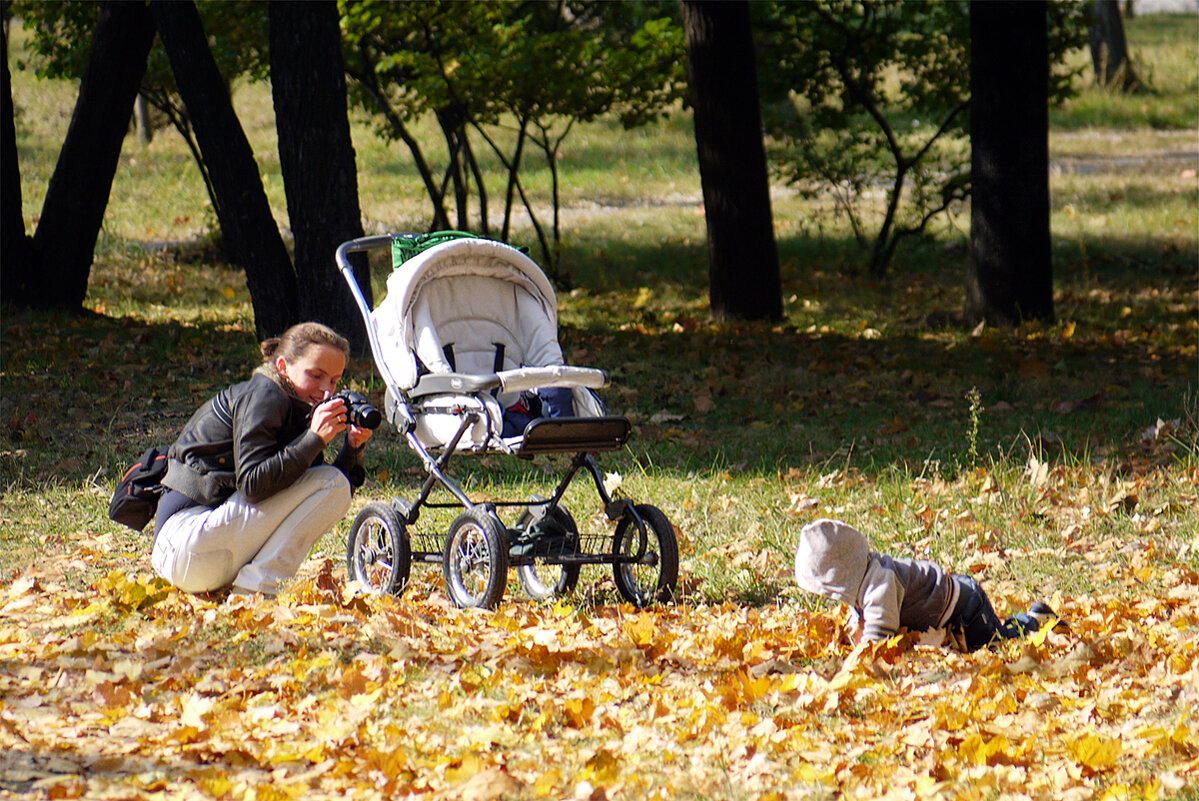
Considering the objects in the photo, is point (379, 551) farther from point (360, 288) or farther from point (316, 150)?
point (316, 150)

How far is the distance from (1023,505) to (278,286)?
7.21 m

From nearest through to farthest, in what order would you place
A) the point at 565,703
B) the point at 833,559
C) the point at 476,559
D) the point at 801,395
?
the point at 565,703 < the point at 833,559 < the point at 476,559 < the point at 801,395

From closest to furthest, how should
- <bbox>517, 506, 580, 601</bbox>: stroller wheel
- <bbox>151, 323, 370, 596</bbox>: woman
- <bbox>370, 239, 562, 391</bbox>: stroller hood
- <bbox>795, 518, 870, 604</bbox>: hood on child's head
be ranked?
1. <bbox>795, 518, 870, 604</bbox>: hood on child's head
2. <bbox>151, 323, 370, 596</bbox>: woman
3. <bbox>517, 506, 580, 601</bbox>: stroller wheel
4. <bbox>370, 239, 562, 391</bbox>: stroller hood

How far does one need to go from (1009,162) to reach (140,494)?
9943 mm

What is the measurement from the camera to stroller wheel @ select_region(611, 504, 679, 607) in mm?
5156

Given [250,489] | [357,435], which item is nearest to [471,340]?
[357,435]

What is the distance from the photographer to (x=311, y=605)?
201 inches

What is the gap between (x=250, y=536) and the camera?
516 cm

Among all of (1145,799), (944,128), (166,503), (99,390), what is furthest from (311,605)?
(944,128)

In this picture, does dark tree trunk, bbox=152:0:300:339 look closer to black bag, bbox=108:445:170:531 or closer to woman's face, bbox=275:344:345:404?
black bag, bbox=108:445:170:531

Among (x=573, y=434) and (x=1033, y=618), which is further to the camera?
(x=573, y=434)

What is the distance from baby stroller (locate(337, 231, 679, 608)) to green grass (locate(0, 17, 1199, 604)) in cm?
38

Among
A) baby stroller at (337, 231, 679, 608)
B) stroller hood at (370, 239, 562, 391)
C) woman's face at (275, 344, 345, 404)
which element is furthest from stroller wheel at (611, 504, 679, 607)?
woman's face at (275, 344, 345, 404)

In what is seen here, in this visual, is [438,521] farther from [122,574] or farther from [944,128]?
[944,128]
